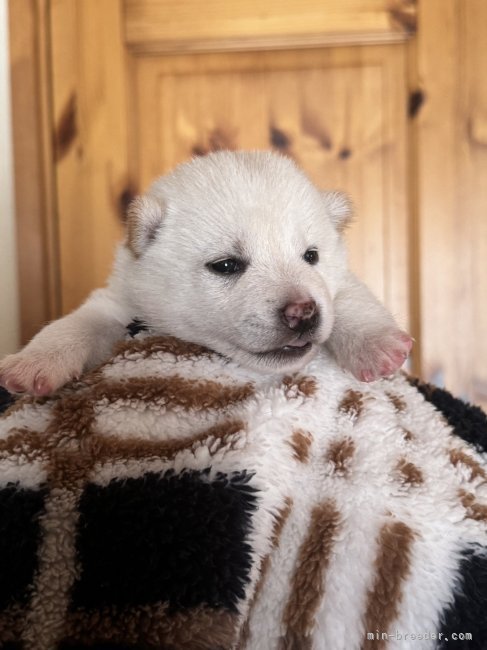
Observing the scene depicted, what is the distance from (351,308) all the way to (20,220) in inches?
52.6

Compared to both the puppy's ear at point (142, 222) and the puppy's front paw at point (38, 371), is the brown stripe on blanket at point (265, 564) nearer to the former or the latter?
the puppy's front paw at point (38, 371)

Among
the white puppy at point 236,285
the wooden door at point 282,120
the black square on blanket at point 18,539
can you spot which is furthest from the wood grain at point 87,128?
the black square on blanket at point 18,539

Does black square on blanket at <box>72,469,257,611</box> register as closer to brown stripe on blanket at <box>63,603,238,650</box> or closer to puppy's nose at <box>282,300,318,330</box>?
brown stripe on blanket at <box>63,603,238,650</box>

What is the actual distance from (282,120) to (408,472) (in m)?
1.57

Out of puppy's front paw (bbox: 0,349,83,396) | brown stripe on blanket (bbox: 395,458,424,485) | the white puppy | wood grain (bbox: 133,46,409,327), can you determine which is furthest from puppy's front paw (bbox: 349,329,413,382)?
wood grain (bbox: 133,46,409,327)

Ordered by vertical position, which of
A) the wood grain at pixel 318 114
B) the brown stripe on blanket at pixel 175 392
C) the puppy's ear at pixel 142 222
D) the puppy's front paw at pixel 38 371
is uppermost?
the wood grain at pixel 318 114

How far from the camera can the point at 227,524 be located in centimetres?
61

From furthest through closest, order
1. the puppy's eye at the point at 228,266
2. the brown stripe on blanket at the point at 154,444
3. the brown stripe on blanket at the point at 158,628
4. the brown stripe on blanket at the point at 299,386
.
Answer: the puppy's eye at the point at 228,266
the brown stripe on blanket at the point at 299,386
the brown stripe on blanket at the point at 154,444
the brown stripe on blanket at the point at 158,628

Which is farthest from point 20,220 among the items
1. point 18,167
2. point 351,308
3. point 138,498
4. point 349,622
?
point 349,622

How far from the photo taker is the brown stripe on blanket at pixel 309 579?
634 mm

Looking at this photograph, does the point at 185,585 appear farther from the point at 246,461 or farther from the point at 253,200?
the point at 253,200

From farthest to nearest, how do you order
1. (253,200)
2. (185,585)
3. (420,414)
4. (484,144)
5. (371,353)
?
1. (484,144)
2. (253,200)
3. (371,353)
4. (420,414)
5. (185,585)

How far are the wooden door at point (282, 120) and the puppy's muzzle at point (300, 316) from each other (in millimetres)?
1063

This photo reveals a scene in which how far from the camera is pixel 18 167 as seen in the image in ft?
6.48
